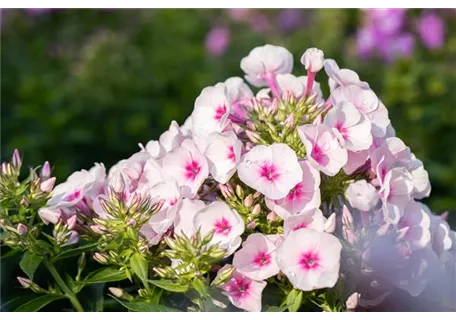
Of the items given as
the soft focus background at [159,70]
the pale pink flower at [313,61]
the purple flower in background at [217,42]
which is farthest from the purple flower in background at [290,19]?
the pale pink flower at [313,61]

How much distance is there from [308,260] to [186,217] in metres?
0.20

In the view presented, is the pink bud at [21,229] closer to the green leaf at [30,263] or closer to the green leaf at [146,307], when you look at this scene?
the green leaf at [30,263]

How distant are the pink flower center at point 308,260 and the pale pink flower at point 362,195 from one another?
116 millimetres

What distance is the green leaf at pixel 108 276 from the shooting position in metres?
1.38

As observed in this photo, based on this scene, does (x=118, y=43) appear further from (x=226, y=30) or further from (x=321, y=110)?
(x=321, y=110)

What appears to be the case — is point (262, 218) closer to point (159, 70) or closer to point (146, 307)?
point (146, 307)

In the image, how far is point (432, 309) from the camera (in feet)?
4.74

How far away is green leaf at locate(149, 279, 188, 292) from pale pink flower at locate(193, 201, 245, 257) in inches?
3.2

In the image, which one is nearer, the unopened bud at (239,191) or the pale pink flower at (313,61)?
the unopened bud at (239,191)

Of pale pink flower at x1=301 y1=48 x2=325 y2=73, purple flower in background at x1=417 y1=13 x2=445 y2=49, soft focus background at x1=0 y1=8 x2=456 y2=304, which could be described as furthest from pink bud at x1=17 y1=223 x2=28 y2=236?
purple flower in background at x1=417 y1=13 x2=445 y2=49

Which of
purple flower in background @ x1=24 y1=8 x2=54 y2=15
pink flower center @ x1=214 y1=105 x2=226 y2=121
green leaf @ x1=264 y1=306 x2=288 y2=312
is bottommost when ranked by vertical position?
purple flower in background @ x1=24 y1=8 x2=54 y2=15

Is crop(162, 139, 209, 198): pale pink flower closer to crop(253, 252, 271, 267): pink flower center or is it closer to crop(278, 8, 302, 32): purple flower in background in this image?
crop(253, 252, 271, 267): pink flower center

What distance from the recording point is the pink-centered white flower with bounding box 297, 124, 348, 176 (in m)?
1.35

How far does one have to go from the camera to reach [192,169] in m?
1.43
